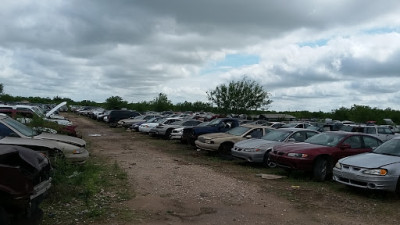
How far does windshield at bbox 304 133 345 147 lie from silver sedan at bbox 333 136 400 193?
204 cm

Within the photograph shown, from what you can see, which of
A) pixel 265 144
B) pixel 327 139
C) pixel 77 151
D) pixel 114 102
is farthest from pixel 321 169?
pixel 114 102

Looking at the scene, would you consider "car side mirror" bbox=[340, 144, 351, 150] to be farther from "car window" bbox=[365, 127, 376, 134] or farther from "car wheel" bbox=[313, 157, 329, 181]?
"car window" bbox=[365, 127, 376, 134]

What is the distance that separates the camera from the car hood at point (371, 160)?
28.4 feet

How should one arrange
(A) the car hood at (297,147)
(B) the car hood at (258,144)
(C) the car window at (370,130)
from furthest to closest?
(C) the car window at (370,130) → (B) the car hood at (258,144) → (A) the car hood at (297,147)

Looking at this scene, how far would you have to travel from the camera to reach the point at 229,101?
49688 mm

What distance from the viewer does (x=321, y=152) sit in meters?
11.0

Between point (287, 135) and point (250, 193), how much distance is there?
5555 millimetres

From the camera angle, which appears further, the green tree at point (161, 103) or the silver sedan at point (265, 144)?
the green tree at point (161, 103)

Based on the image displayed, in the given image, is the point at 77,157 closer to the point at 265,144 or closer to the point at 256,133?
the point at 265,144

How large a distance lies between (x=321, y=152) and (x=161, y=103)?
58590 mm

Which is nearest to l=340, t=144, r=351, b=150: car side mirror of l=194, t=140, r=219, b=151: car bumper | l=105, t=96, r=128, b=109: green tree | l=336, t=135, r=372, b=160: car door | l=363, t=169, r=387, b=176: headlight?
l=336, t=135, r=372, b=160: car door

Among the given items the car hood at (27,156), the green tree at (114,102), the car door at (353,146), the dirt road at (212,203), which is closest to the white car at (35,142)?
the dirt road at (212,203)

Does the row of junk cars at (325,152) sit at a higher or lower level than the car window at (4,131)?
lower

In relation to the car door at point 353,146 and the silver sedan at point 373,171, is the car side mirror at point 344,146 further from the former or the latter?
the silver sedan at point 373,171
